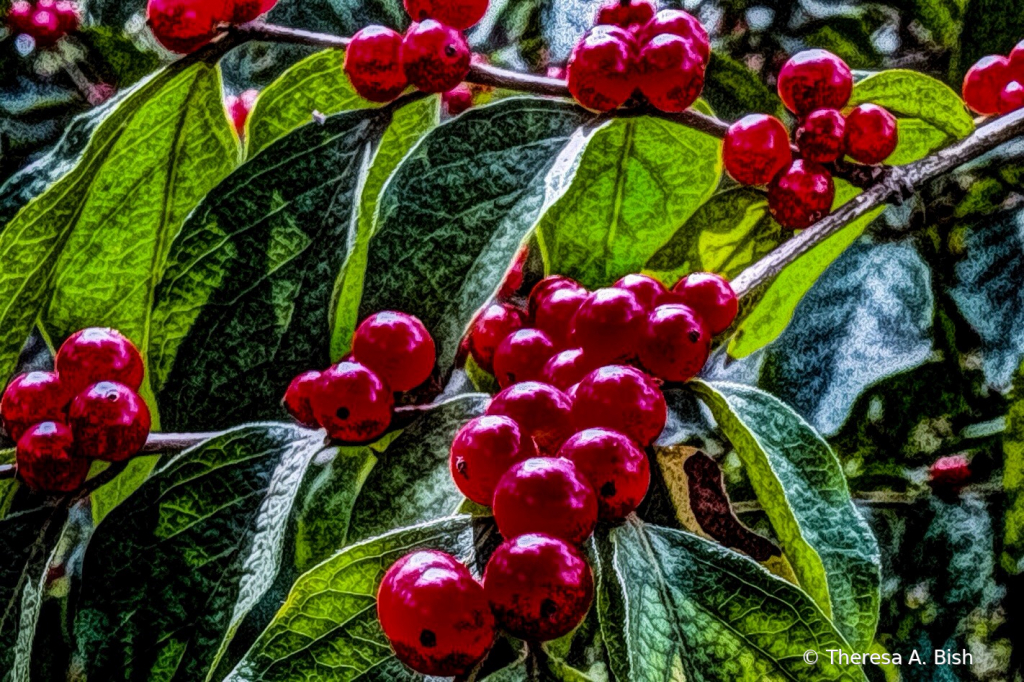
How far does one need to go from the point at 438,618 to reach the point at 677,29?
31cm

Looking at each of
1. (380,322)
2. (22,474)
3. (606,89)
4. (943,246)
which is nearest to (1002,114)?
(943,246)

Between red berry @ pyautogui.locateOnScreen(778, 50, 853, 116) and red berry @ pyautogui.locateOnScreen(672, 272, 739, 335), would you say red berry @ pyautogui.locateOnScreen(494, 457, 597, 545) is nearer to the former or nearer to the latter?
red berry @ pyautogui.locateOnScreen(672, 272, 739, 335)

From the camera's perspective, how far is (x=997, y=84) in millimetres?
606

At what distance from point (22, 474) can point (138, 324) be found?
0.09 metres

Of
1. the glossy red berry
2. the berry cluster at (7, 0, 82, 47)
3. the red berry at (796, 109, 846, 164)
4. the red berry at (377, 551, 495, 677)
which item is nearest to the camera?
the red berry at (377, 551, 495, 677)

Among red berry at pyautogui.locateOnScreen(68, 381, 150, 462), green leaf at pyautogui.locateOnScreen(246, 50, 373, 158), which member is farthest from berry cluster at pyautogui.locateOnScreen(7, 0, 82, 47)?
red berry at pyautogui.locateOnScreen(68, 381, 150, 462)

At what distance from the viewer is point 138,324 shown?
0.47m

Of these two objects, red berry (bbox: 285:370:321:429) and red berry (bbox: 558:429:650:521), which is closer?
red berry (bbox: 558:429:650:521)

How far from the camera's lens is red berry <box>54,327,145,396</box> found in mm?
428

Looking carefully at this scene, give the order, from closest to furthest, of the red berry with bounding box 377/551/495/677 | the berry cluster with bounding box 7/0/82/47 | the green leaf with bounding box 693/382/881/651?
the red berry with bounding box 377/551/495/677 < the green leaf with bounding box 693/382/881/651 < the berry cluster with bounding box 7/0/82/47

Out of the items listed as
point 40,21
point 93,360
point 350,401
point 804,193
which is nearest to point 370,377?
point 350,401

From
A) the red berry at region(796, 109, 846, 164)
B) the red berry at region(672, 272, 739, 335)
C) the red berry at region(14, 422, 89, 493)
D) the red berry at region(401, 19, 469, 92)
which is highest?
the red berry at region(401, 19, 469, 92)

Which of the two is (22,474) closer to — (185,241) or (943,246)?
(185,241)

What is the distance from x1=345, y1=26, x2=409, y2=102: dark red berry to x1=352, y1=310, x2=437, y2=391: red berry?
0.34 feet
